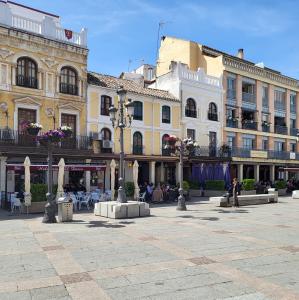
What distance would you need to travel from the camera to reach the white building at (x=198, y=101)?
32.7 metres

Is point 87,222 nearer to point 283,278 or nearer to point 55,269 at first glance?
point 55,269

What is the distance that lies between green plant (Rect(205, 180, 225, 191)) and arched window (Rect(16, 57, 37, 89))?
1464 centimetres

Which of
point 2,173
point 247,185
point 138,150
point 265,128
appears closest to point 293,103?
point 265,128

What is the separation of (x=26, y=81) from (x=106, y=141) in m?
6.57

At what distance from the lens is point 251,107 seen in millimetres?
38938

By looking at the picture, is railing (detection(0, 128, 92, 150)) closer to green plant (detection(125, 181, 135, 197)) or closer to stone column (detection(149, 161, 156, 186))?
green plant (detection(125, 181, 135, 197))

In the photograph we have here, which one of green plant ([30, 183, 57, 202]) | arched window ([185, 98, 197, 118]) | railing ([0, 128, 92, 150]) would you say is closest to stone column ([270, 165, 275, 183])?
arched window ([185, 98, 197, 118])

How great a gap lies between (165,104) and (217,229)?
19.7 m

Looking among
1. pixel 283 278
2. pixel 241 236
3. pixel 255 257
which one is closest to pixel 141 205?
pixel 241 236

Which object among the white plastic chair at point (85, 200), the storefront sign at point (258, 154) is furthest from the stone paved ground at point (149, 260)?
the storefront sign at point (258, 154)

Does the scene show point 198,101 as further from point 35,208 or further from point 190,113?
point 35,208

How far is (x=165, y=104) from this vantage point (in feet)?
104

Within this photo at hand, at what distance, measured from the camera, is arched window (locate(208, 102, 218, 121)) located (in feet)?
115

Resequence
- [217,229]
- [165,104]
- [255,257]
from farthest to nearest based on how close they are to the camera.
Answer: [165,104] < [217,229] < [255,257]
